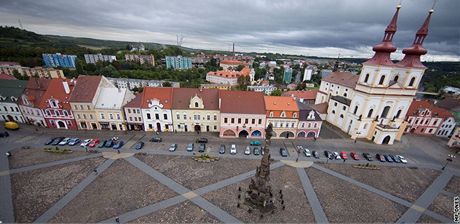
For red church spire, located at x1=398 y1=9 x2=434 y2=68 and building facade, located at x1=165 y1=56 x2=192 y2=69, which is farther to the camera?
building facade, located at x1=165 y1=56 x2=192 y2=69

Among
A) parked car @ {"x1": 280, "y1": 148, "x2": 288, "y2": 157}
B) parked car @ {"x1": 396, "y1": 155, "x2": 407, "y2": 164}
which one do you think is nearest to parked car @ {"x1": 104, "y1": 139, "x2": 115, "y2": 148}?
parked car @ {"x1": 280, "y1": 148, "x2": 288, "y2": 157}

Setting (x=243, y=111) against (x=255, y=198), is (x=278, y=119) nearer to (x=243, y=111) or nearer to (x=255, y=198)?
(x=243, y=111)

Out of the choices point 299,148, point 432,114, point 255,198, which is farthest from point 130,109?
point 432,114

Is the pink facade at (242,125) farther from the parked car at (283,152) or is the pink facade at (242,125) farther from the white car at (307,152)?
the white car at (307,152)

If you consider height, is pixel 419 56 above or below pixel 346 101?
above

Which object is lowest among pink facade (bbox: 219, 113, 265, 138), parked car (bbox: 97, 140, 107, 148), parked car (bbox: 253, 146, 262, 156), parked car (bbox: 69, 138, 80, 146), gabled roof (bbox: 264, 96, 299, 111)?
parked car (bbox: 97, 140, 107, 148)

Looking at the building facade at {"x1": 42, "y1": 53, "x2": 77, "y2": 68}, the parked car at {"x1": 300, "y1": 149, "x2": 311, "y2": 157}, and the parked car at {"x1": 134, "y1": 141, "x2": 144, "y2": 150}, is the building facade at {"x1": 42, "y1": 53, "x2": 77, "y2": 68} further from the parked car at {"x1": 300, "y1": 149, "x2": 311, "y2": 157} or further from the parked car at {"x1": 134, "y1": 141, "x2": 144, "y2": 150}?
the parked car at {"x1": 300, "y1": 149, "x2": 311, "y2": 157}
